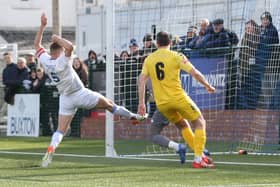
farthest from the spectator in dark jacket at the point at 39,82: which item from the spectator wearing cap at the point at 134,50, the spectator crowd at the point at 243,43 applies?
the spectator wearing cap at the point at 134,50

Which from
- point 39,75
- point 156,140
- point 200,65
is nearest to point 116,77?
point 200,65

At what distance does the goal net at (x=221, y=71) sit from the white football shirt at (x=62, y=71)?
306cm

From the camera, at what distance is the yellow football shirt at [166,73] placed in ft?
46.6

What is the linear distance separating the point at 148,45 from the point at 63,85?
4.89 metres

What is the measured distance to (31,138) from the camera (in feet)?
77.5

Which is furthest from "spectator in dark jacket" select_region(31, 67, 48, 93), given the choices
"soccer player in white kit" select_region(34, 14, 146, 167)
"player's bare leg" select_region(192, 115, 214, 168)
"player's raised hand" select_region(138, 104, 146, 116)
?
"player's bare leg" select_region(192, 115, 214, 168)

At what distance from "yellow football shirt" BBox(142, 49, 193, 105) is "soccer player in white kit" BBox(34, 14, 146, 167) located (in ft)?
3.11

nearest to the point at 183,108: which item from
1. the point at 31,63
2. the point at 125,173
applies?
the point at 125,173

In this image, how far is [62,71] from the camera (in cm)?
1477

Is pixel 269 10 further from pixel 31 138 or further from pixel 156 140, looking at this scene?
pixel 31 138

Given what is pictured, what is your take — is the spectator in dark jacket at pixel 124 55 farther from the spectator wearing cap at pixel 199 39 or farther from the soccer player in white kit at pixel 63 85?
the soccer player in white kit at pixel 63 85

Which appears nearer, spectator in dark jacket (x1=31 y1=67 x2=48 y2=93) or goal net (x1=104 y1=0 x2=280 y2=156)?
goal net (x1=104 y1=0 x2=280 y2=156)

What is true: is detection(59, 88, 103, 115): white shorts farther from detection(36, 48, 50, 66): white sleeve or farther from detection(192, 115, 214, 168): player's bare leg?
detection(192, 115, 214, 168): player's bare leg

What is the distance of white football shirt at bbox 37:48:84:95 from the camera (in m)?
14.7
